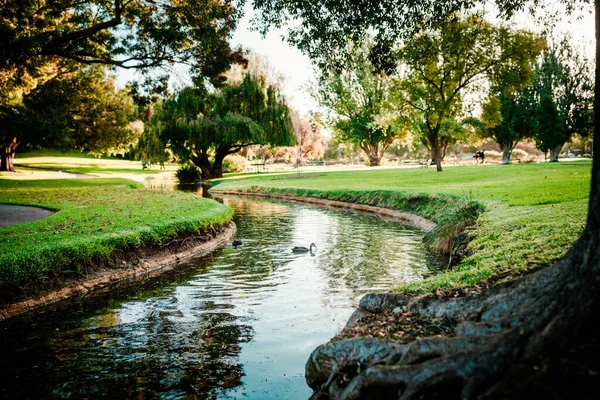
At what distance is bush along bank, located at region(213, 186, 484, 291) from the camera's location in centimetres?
1027

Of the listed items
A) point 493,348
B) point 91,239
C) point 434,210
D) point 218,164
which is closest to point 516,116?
point 218,164

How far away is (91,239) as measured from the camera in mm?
10312

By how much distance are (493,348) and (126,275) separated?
30.1 feet

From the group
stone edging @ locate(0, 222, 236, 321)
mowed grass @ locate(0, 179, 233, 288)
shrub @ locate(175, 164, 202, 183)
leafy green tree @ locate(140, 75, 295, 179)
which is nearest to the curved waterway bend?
stone edging @ locate(0, 222, 236, 321)

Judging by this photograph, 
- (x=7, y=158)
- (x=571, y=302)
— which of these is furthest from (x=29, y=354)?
(x=7, y=158)

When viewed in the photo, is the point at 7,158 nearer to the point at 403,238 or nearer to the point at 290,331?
the point at 403,238

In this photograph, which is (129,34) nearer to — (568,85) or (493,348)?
(493,348)

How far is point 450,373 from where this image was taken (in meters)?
3.38

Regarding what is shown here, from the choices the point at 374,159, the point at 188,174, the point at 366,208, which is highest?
the point at 374,159

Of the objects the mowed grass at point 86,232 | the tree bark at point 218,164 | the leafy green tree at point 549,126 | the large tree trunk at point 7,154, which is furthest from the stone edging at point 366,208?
the leafy green tree at point 549,126

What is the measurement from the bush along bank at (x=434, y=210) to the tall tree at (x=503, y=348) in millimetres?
1439

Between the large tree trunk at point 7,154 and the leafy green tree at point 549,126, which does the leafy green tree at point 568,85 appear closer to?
the leafy green tree at point 549,126

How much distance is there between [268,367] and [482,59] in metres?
30.4

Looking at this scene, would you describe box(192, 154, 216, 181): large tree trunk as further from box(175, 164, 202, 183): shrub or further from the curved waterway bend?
the curved waterway bend
